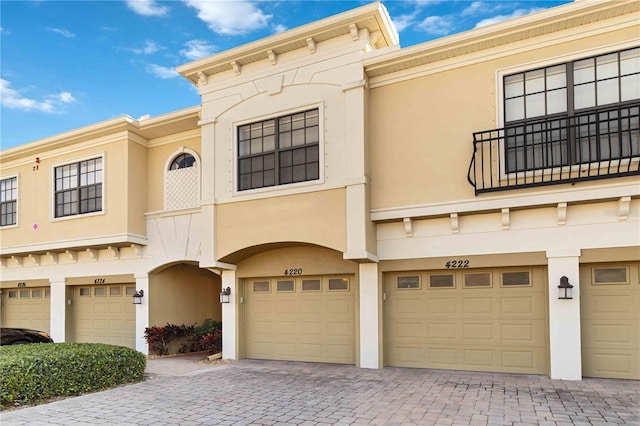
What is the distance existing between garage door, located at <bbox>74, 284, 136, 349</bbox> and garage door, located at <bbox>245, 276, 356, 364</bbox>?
14.0ft

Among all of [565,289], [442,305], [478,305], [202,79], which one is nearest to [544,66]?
[565,289]

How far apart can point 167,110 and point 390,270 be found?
724 cm

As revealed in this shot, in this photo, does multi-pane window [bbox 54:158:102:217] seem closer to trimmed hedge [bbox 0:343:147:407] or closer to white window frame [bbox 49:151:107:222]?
white window frame [bbox 49:151:107:222]

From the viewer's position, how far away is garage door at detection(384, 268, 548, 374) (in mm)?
8344

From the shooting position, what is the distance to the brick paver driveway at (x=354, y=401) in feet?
19.3

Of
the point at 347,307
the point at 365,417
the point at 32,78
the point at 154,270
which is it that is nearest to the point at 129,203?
the point at 154,270

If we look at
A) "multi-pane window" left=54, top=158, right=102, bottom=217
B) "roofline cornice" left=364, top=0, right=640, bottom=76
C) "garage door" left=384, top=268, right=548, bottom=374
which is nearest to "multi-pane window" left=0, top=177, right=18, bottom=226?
"multi-pane window" left=54, top=158, right=102, bottom=217

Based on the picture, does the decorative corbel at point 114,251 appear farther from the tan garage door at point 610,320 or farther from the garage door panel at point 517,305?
the tan garage door at point 610,320

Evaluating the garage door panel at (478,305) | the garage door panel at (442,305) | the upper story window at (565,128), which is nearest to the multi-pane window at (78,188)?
the garage door panel at (442,305)

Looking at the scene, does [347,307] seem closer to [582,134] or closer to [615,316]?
[615,316]

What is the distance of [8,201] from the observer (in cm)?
1512

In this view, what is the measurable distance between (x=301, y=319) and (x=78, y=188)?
25.7 ft

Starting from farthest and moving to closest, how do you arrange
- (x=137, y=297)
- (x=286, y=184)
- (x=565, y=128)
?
(x=137, y=297) < (x=286, y=184) < (x=565, y=128)

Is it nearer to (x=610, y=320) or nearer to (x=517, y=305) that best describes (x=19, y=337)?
(x=517, y=305)
